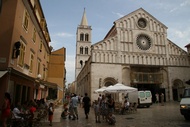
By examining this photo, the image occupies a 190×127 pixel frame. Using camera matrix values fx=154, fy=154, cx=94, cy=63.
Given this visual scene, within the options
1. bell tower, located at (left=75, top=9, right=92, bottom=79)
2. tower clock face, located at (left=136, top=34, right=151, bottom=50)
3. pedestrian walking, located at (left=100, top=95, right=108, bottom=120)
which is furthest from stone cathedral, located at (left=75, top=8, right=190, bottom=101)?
bell tower, located at (left=75, top=9, right=92, bottom=79)

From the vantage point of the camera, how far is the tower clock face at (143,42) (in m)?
29.9

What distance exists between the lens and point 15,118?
7.18 meters

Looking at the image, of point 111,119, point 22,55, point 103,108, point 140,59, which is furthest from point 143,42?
point 22,55

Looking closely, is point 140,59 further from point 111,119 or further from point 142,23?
point 111,119

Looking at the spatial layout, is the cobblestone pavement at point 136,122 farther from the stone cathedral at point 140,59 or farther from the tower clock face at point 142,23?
the tower clock face at point 142,23

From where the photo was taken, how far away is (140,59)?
28.8 m

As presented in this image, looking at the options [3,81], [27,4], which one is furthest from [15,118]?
[27,4]

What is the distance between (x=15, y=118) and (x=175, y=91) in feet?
96.1

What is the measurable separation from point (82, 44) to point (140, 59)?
33.7 metres

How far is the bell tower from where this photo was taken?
57562mm

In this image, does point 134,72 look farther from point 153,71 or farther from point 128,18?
point 128,18

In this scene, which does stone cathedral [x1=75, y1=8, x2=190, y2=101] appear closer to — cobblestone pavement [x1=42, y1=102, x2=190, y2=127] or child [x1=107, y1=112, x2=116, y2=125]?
cobblestone pavement [x1=42, y1=102, x2=190, y2=127]

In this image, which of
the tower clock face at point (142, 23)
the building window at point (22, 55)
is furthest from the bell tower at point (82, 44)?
the building window at point (22, 55)

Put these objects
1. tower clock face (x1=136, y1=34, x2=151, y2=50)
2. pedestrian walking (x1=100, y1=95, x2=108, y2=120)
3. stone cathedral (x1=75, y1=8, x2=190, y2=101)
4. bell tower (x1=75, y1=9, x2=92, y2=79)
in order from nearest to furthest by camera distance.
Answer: pedestrian walking (x1=100, y1=95, x2=108, y2=120) → stone cathedral (x1=75, y1=8, x2=190, y2=101) → tower clock face (x1=136, y1=34, x2=151, y2=50) → bell tower (x1=75, y1=9, x2=92, y2=79)
